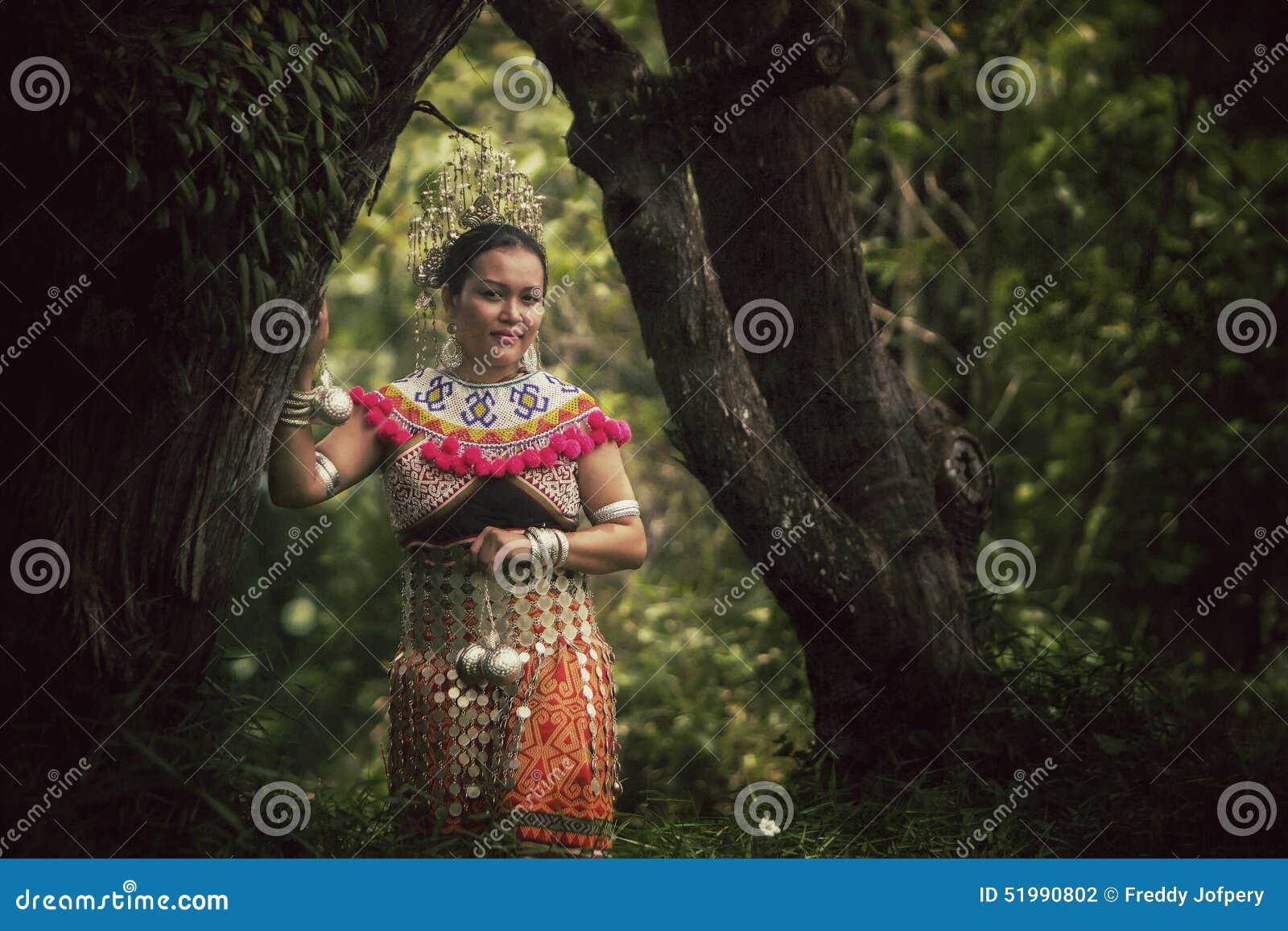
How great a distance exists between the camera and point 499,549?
3.48 metres

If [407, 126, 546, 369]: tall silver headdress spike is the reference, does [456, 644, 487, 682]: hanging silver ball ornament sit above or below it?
below

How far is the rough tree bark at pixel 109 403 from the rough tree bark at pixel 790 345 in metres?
1.25

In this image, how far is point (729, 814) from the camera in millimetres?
4566

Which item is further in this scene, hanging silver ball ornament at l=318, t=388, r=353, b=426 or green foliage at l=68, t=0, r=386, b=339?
hanging silver ball ornament at l=318, t=388, r=353, b=426

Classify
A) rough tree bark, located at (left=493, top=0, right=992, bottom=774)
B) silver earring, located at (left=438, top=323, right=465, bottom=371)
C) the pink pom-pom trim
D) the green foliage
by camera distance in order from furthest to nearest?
rough tree bark, located at (left=493, top=0, right=992, bottom=774) < silver earring, located at (left=438, top=323, right=465, bottom=371) < the pink pom-pom trim < the green foliage

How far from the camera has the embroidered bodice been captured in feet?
11.8

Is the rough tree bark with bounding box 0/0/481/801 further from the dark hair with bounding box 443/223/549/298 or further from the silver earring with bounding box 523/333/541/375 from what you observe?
the silver earring with bounding box 523/333/541/375

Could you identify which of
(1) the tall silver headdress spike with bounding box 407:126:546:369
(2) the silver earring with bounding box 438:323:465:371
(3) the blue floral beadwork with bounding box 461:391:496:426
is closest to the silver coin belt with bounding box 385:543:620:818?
(3) the blue floral beadwork with bounding box 461:391:496:426

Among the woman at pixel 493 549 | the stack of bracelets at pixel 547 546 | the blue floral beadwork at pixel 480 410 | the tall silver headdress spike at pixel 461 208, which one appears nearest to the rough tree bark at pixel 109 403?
the woman at pixel 493 549

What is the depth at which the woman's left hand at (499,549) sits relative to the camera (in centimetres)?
348

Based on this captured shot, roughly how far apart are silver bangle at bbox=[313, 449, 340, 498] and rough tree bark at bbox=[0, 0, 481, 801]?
0.46 ft

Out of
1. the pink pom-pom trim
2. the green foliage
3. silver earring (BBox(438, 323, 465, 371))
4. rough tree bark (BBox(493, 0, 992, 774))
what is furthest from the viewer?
rough tree bark (BBox(493, 0, 992, 774))

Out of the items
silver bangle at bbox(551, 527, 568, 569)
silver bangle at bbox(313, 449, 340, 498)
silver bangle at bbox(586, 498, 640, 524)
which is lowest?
silver bangle at bbox(313, 449, 340, 498)

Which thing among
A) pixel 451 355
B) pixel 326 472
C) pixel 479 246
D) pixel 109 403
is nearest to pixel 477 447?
pixel 451 355
